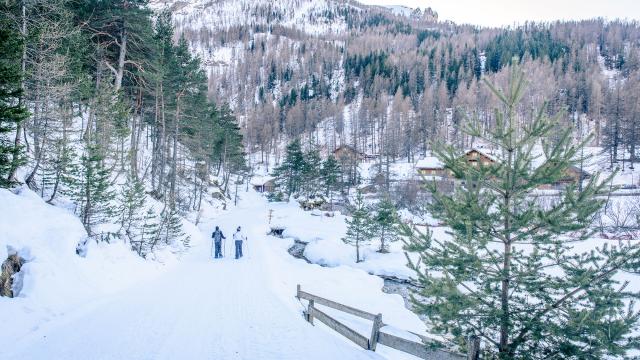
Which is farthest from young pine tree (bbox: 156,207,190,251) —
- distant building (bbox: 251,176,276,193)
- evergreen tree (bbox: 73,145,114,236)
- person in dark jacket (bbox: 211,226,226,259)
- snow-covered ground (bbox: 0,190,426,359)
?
distant building (bbox: 251,176,276,193)

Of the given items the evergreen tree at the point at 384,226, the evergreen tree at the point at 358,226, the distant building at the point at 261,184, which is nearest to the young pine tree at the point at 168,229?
the evergreen tree at the point at 358,226

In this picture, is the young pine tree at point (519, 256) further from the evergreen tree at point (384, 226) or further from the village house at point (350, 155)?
the village house at point (350, 155)

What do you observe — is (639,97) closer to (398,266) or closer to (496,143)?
(398,266)

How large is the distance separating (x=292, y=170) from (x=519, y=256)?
47.4 metres

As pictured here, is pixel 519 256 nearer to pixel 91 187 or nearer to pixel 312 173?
pixel 91 187

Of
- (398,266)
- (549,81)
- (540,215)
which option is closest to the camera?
(540,215)

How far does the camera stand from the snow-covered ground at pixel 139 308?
6023 millimetres

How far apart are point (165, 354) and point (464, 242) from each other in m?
5.26

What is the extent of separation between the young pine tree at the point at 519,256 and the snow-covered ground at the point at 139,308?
2.26 m

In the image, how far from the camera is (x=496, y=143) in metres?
5.14

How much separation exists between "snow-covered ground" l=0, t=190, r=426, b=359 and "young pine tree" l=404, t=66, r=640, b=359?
226cm

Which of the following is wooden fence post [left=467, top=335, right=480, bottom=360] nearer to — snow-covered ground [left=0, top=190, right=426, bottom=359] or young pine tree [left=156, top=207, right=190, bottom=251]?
snow-covered ground [left=0, top=190, right=426, bottom=359]

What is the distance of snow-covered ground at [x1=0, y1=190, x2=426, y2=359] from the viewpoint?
602 cm

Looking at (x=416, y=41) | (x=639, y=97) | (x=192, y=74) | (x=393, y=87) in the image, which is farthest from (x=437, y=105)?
(x=416, y=41)
